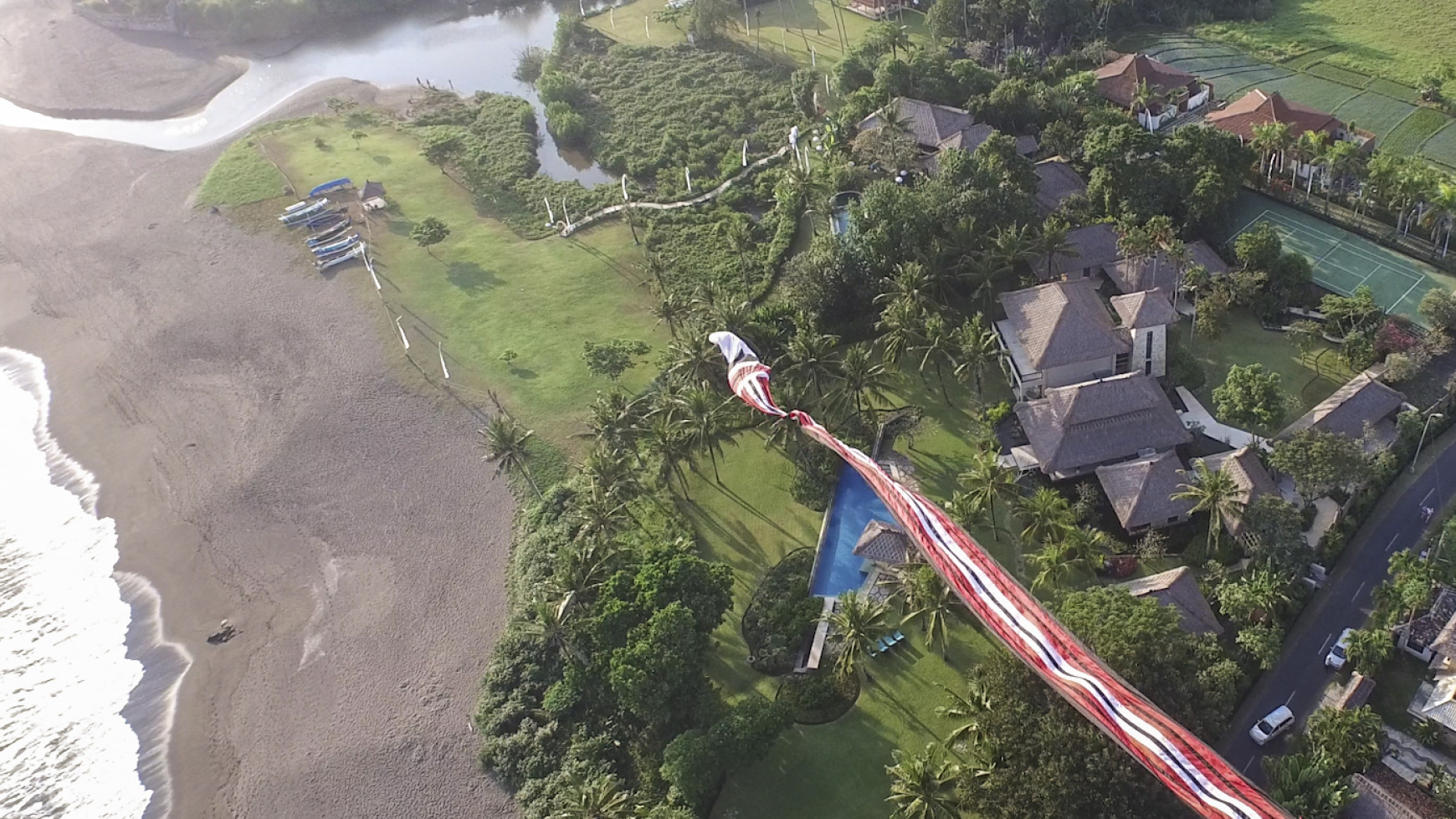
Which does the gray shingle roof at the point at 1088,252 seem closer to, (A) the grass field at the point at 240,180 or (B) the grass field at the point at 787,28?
(B) the grass field at the point at 787,28

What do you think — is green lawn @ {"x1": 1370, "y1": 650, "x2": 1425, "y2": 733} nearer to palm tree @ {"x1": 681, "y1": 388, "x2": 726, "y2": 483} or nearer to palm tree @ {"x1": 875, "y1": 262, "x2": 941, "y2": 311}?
palm tree @ {"x1": 875, "y1": 262, "x2": 941, "y2": 311}

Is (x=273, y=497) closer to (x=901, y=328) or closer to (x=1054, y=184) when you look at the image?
(x=901, y=328)

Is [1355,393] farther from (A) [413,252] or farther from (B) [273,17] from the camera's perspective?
(B) [273,17]

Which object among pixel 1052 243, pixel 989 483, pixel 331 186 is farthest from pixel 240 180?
pixel 989 483

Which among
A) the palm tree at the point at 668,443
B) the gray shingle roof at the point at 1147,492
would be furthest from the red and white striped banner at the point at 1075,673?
the gray shingle roof at the point at 1147,492

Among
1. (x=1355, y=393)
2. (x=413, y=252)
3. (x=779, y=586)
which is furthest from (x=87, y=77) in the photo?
(x=1355, y=393)

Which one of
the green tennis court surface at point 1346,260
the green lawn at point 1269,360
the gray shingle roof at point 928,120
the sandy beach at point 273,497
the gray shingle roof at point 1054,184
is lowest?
the sandy beach at point 273,497

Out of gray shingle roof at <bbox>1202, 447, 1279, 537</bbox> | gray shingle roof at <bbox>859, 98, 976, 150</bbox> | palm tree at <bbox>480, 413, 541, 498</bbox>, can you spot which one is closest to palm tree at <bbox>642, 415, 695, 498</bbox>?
palm tree at <bbox>480, 413, 541, 498</bbox>
